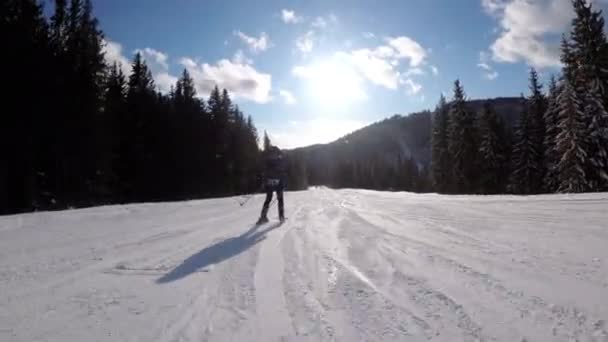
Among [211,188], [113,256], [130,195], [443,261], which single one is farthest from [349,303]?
[211,188]

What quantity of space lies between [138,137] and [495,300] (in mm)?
34757

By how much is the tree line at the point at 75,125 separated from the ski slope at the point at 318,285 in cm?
494

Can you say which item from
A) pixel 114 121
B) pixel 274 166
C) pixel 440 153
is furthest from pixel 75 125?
pixel 440 153

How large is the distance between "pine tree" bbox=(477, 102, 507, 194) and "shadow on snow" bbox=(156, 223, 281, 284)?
38.9 m

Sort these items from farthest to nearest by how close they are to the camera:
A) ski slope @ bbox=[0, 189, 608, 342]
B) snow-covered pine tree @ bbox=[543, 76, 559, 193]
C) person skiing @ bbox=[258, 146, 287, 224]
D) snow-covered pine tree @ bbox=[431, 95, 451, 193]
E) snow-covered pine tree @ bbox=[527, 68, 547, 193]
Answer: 1. snow-covered pine tree @ bbox=[431, 95, 451, 193]
2. snow-covered pine tree @ bbox=[527, 68, 547, 193]
3. snow-covered pine tree @ bbox=[543, 76, 559, 193]
4. person skiing @ bbox=[258, 146, 287, 224]
5. ski slope @ bbox=[0, 189, 608, 342]

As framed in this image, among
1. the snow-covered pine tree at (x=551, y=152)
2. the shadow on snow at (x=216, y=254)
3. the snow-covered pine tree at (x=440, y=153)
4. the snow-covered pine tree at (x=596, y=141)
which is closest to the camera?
the shadow on snow at (x=216, y=254)

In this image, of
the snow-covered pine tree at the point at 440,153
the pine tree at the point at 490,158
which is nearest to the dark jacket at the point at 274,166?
the pine tree at the point at 490,158

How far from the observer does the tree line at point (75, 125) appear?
729 inches

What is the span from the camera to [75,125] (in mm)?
21688

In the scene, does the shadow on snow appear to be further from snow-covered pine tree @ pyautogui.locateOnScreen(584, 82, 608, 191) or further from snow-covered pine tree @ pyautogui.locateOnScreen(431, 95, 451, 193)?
snow-covered pine tree @ pyautogui.locateOnScreen(431, 95, 451, 193)

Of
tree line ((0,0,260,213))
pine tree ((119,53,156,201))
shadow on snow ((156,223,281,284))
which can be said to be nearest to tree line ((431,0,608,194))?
tree line ((0,0,260,213))

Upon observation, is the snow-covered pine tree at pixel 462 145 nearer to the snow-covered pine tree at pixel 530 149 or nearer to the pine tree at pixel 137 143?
the snow-covered pine tree at pixel 530 149

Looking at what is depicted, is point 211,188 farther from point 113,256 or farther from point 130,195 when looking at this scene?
point 113,256

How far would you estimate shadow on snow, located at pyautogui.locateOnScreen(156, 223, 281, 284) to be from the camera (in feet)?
12.6
